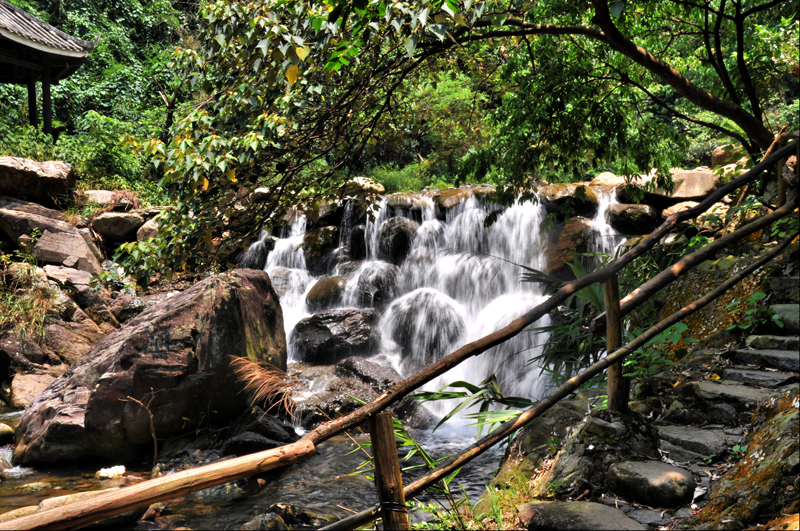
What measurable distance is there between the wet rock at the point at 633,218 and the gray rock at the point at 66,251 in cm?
1060

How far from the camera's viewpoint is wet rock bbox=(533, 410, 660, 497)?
273cm

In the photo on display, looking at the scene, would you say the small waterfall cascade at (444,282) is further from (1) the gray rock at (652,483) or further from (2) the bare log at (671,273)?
(2) the bare log at (671,273)

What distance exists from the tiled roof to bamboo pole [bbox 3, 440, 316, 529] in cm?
1441

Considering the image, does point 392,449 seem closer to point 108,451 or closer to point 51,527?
point 51,527

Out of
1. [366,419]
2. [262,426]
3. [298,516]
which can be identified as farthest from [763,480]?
[262,426]

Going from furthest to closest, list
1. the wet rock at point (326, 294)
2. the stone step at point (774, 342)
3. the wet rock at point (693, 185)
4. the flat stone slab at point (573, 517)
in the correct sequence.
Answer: the wet rock at point (326, 294) → the wet rock at point (693, 185) → the stone step at point (774, 342) → the flat stone slab at point (573, 517)

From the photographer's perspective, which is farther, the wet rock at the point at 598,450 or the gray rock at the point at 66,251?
the gray rock at the point at 66,251

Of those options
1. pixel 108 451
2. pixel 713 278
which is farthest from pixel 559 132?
pixel 108 451

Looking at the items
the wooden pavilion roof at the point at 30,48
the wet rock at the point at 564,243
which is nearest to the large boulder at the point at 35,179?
the wooden pavilion roof at the point at 30,48

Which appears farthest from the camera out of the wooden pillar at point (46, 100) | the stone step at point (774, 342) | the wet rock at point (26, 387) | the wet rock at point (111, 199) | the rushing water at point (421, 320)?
the wooden pillar at point (46, 100)

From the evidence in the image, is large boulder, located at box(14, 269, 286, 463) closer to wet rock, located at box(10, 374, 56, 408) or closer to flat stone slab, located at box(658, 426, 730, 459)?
wet rock, located at box(10, 374, 56, 408)

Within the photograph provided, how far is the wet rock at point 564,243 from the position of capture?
33.7 ft

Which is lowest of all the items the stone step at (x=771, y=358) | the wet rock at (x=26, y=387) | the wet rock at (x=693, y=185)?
the wet rock at (x=26, y=387)

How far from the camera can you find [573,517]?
89.4 inches
